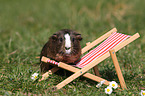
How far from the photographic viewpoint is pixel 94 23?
761 centimetres

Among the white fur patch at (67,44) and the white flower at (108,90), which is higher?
the white fur patch at (67,44)

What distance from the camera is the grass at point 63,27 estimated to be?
12.1 feet

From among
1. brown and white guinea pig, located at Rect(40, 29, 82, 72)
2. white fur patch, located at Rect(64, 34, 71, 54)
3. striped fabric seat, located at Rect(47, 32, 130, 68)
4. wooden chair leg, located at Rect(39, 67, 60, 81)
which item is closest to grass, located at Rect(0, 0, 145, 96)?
wooden chair leg, located at Rect(39, 67, 60, 81)

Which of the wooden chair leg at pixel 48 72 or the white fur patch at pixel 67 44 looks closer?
the white fur patch at pixel 67 44

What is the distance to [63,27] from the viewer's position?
7.12 m

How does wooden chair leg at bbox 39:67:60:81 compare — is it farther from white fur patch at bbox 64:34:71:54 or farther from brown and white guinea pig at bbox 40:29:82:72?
white fur patch at bbox 64:34:71:54

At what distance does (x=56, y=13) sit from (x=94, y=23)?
1.77 meters

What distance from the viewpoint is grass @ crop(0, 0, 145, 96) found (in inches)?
146

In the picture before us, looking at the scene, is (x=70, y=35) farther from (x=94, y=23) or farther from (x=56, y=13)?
(x=56, y=13)

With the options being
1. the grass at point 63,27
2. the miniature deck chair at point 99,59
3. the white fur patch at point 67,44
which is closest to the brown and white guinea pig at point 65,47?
the white fur patch at point 67,44

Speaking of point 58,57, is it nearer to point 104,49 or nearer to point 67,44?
point 67,44

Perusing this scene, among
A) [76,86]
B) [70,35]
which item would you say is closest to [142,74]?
[76,86]

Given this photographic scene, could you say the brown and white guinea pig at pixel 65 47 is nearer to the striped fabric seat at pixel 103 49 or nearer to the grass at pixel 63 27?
Answer: the striped fabric seat at pixel 103 49

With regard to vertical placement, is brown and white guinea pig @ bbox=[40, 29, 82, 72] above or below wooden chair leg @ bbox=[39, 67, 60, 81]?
above
